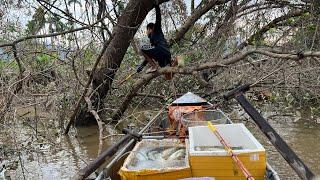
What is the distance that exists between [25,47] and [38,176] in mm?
2234

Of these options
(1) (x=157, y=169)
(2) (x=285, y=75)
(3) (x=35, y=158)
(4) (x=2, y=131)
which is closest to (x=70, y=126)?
(3) (x=35, y=158)

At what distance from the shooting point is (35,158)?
9.27m

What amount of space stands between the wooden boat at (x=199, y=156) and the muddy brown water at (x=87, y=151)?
61.2 inches

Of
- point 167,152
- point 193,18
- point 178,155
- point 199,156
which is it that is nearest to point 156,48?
point 193,18

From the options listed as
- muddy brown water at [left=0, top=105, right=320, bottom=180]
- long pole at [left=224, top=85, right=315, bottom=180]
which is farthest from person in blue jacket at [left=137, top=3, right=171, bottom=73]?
long pole at [left=224, top=85, right=315, bottom=180]

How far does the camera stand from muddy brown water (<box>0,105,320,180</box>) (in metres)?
8.22

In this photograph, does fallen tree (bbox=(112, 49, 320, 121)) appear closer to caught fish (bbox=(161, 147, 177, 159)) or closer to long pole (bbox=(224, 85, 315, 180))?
long pole (bbox=(224, 85, 315, 180))

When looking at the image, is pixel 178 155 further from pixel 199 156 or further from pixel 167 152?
pixel 199 156

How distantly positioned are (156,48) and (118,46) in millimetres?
1444

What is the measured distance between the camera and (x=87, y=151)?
390 inches

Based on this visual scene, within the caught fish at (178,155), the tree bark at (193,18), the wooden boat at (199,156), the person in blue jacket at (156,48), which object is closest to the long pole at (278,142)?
the wooden boat at (199,156)

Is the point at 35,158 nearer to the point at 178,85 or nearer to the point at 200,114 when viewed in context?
the point at 200,114

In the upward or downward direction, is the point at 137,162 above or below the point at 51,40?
below

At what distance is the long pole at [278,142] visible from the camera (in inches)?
189
